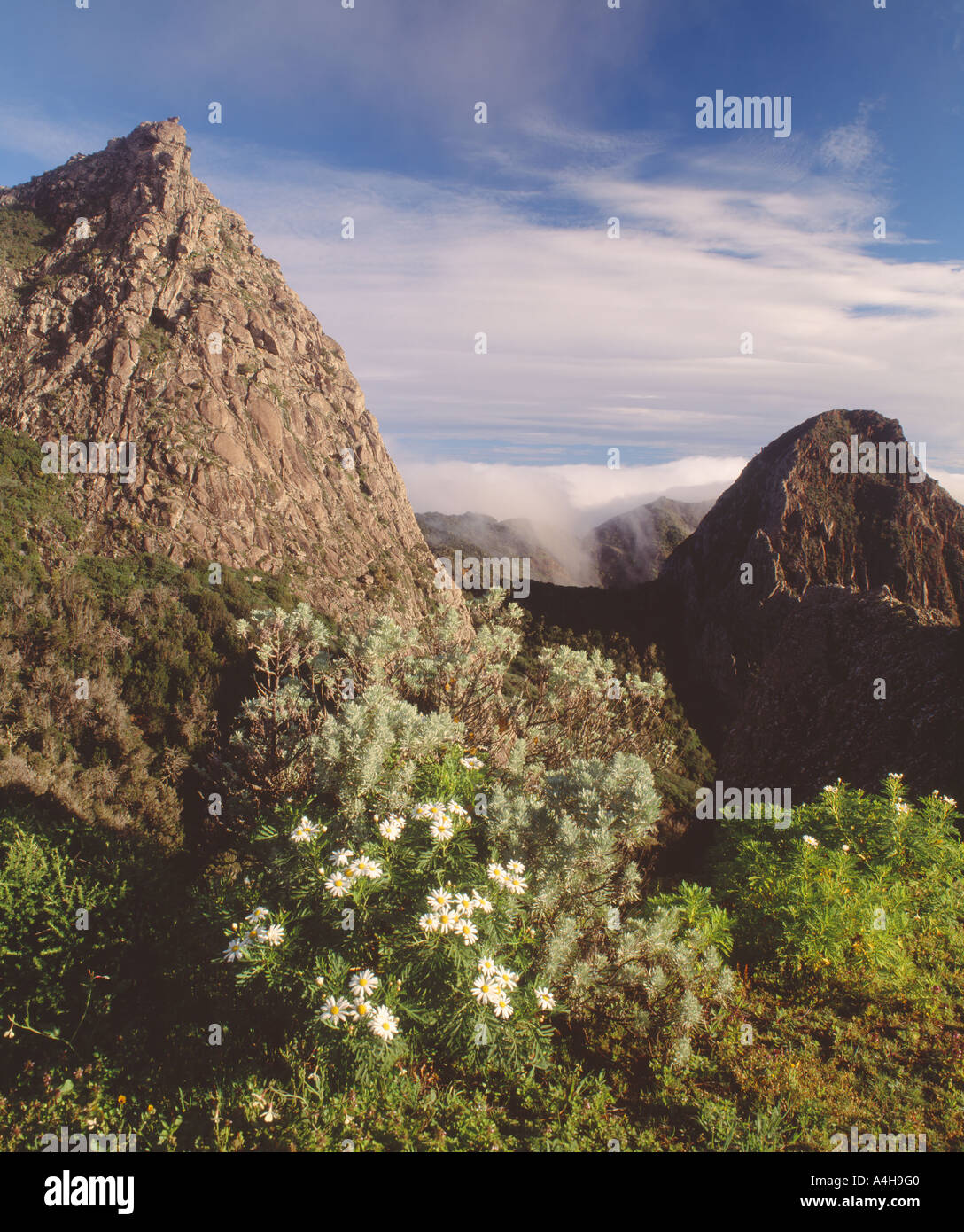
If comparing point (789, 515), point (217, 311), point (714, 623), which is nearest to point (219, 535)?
point (217, 311)

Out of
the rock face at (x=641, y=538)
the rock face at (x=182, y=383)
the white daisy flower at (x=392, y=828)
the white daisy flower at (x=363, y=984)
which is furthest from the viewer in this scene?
the rock face at (x=641, y=538)

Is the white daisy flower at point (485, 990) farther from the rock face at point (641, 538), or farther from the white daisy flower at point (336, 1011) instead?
the rock face at point (641, 538)

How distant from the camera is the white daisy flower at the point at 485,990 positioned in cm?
352

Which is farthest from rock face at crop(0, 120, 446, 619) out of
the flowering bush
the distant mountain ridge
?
the distant mountain ridge

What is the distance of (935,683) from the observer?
39.2ft

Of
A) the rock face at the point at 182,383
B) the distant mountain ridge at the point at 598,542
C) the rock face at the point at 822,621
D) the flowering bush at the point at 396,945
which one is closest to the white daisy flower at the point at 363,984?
the flowering bush at the point at 396,945

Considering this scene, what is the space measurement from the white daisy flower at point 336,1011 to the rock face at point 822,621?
9321 millimetres

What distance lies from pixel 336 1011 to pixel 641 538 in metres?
166

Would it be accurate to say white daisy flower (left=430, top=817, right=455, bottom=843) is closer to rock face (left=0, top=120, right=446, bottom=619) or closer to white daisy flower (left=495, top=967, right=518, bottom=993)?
white daisy flower (left=495, top=967, right=518, bottom=993)

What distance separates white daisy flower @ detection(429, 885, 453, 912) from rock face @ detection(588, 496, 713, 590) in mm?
139315

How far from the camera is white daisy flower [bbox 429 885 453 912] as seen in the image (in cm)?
368

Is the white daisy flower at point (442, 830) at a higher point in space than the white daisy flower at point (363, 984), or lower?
higher

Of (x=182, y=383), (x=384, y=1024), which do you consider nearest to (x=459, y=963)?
(x=384, y=1024)

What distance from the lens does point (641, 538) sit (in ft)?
534
